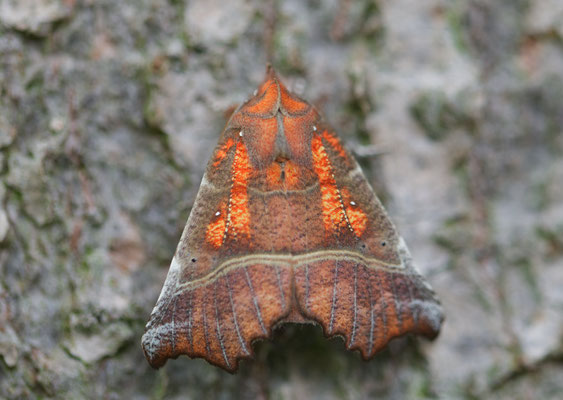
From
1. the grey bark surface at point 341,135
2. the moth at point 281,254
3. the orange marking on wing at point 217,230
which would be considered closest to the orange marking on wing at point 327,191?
the moth at point 281,254

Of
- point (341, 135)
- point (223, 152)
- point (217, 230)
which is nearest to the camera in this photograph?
point (217, 230)

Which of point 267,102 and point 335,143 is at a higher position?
point 267,102

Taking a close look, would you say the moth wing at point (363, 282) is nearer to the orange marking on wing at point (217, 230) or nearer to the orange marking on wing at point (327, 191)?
the orange marking on wing at point (327, 191)

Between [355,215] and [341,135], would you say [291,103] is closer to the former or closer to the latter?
[341,135]

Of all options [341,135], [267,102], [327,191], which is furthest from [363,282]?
[267,102]

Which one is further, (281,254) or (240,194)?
(240,194)

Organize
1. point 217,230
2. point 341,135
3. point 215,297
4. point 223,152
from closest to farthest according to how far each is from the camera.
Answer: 1. point 215,297
2. point 217,230
3. point 223,152
4. point 341,135
